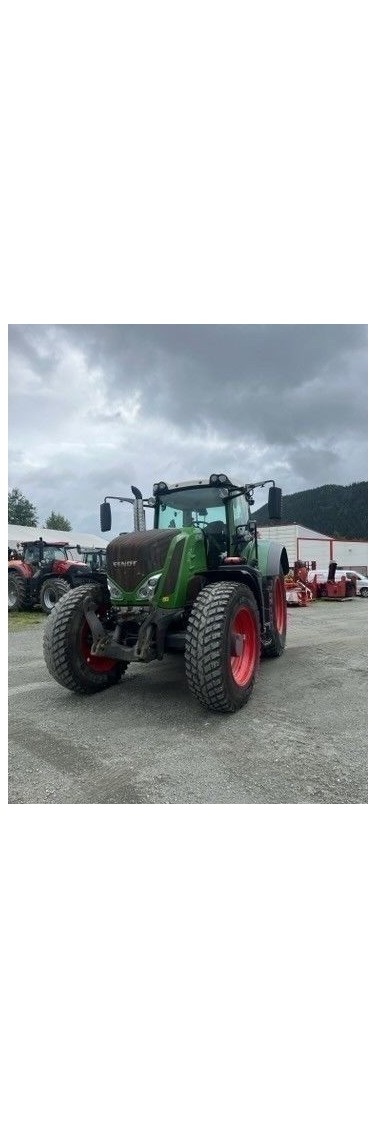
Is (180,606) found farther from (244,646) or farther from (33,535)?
(33,535)

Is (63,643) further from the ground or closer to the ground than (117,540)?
closer to the ground

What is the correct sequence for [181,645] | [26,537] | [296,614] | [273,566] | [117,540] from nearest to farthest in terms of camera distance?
[181,645] < [117,540] < [273,566] < [296,614] < [26,537]

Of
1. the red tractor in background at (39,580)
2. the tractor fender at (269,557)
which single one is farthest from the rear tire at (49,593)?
the tractor fender at (269,557)

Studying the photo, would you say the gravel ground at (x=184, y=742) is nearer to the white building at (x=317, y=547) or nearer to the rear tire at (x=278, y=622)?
the rear tire at (x=278, y=622)

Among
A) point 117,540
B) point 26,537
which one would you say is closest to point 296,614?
point 117,540

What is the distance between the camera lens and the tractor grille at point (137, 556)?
4383 millimetres

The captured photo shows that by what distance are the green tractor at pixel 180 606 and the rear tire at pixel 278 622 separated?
0.87 meters

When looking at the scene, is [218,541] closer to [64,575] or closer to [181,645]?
[181,645]

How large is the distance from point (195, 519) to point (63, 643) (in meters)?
1.76

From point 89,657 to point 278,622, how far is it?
272cm

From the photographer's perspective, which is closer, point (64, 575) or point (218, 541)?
point (218, 541)

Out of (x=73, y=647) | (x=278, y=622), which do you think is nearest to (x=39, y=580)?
(x=278, y=622)

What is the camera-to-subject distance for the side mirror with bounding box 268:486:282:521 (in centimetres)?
500

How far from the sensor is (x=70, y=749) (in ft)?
11.9
